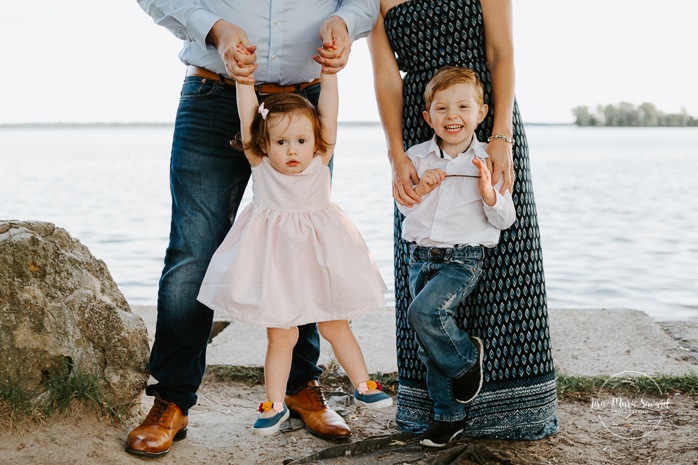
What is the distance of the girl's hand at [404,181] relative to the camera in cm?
302

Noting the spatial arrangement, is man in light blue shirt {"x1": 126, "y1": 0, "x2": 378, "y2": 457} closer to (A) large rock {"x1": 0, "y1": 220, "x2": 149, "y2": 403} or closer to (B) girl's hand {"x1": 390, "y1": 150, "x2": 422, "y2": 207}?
(A) large rock {"x1": 0, "y1": 220, "x2": 149, "y2": 403}

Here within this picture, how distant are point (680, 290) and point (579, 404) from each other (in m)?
3.47

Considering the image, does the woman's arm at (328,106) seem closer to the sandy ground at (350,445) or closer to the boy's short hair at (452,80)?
the boy's short hair at (452,80)

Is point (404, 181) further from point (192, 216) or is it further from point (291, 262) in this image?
point (192, 216)

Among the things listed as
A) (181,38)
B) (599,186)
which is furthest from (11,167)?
(181,38)

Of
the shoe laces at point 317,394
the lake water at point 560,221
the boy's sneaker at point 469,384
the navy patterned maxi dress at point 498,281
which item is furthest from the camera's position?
the lake water at point 560,221

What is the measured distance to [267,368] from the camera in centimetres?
293

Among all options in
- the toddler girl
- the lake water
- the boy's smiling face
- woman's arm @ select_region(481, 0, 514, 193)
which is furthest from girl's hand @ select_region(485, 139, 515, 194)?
the lake water

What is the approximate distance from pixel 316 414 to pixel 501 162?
1.21 metres

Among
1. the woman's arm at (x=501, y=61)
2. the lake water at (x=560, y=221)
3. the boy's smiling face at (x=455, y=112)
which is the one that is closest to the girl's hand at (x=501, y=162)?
the woman's arm at (x=501, y=61)

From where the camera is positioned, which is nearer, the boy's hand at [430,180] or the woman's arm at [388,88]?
Result: the boy's hand at [430,180]

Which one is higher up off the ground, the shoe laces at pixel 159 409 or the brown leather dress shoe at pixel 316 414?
the shoe laces at pixel 159 409

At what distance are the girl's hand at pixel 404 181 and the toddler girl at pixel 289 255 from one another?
0.74 feet

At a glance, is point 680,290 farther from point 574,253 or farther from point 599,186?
point 599,186
